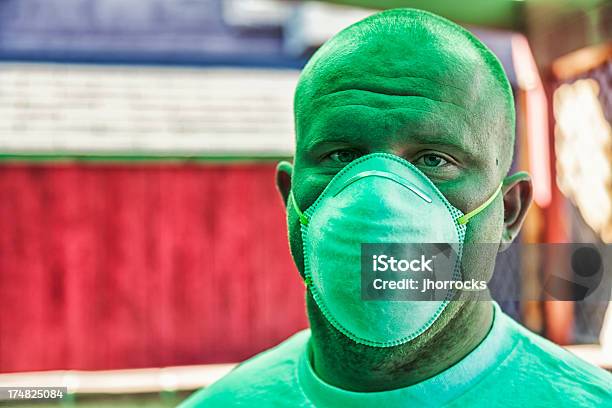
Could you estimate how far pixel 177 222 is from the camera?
5.57m

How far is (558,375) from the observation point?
1.28 m

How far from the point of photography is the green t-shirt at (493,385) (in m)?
1.23

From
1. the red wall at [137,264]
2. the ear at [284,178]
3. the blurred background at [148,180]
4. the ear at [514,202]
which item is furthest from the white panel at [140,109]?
the ear at [514,202]

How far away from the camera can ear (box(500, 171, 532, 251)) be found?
4.47ft

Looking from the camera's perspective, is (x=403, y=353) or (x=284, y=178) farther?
(x=284, y=178)

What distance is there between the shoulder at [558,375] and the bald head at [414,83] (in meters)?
0.35

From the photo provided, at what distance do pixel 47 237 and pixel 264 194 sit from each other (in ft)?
5.68

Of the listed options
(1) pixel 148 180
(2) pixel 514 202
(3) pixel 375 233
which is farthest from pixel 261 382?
(1) pixel 148 180

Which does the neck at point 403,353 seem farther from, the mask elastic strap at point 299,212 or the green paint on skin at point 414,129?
the mask elastic strap at point 299,212

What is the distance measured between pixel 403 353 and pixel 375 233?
223 millimetres

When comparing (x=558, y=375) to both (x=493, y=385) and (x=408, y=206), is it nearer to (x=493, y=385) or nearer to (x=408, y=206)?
(x=493, y=385)

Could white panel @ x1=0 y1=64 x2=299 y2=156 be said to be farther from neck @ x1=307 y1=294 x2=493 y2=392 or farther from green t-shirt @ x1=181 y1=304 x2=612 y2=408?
neck @ x1=307 y1=294 x2=493 y2=392

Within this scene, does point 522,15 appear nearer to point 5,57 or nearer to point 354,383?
point 354,383

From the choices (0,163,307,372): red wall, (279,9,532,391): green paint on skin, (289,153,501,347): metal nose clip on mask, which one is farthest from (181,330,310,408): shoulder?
(0,163,307,372): red wall
